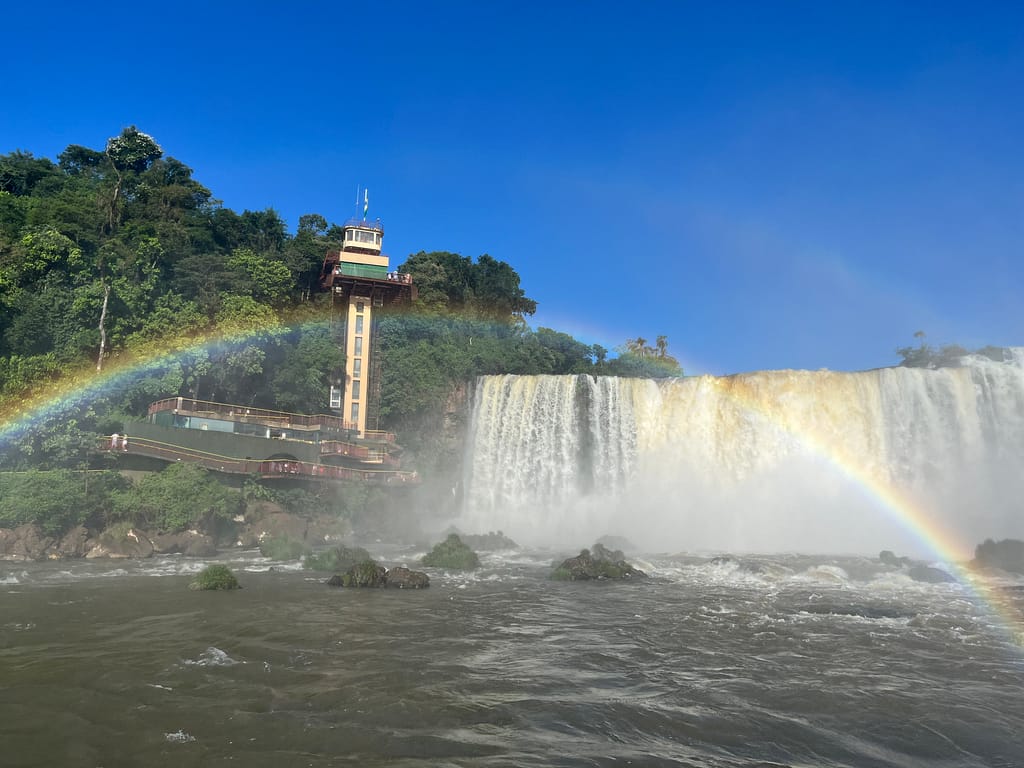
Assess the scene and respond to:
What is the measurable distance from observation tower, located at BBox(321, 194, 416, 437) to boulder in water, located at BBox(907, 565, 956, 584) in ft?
88.5

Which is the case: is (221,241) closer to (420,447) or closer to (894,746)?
(420,447)

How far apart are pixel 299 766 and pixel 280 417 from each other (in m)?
30.3

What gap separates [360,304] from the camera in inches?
1676

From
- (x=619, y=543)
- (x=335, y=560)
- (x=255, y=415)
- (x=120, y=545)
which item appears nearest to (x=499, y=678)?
(x=335, y=560)

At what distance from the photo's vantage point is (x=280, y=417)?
114 ft

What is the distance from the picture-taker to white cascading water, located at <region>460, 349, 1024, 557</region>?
27.9 metres

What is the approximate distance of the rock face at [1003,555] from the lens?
2134 centimetres

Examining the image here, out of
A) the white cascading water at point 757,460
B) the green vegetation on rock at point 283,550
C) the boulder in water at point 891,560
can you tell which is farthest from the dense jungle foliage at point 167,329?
the boulder in water at point 891,560

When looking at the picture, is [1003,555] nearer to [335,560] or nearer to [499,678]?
[499,678]

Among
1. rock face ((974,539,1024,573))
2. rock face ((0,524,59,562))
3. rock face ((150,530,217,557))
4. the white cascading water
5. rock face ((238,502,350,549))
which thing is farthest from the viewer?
rock face ((238,502,350,549))

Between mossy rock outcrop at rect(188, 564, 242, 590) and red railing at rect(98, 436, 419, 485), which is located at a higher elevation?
red railing at rect(98, 436, 419, 485)

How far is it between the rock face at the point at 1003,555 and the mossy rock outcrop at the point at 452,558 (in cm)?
1696

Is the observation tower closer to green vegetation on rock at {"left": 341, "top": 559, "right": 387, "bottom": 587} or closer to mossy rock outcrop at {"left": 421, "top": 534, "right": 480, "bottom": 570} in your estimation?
mossy rock outcrop at {"left": 421, "top": 534, "right": 480, "bottom": 570}

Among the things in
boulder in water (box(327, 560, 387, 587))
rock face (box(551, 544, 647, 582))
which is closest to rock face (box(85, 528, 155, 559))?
boulder in water (box(327, 560, 387, 587))
